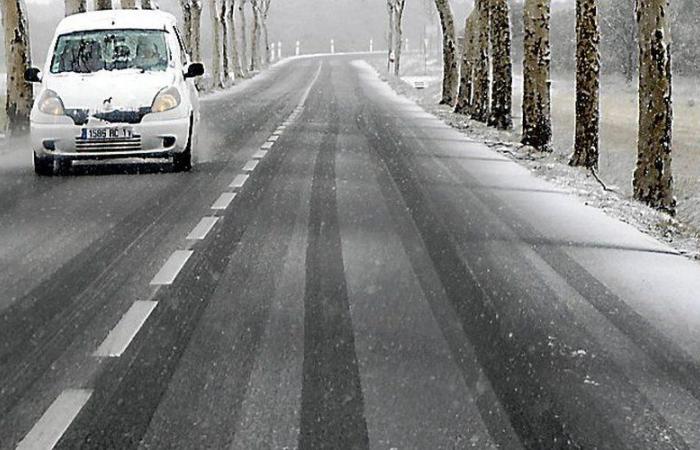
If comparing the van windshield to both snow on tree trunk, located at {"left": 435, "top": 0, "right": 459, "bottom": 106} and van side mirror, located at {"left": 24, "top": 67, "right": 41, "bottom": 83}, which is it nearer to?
van side mirror, located at {"left": 24, "top": 67, "right": 41, "bottom": 83}

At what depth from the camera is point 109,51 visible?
14.6 meters

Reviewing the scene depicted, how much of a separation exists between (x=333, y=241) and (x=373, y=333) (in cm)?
288

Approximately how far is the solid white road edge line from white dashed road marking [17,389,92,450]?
4.03m

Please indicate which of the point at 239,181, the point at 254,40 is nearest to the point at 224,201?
the point at 239,181

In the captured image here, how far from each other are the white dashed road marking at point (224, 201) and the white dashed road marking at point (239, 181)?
63cm

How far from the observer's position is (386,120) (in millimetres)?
25734

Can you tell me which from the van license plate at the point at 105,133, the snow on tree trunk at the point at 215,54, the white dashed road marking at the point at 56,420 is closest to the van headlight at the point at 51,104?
the van license plate at the point at 105,133

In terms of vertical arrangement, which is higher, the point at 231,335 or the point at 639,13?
the point at 639,13

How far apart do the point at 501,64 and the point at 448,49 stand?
419 inches

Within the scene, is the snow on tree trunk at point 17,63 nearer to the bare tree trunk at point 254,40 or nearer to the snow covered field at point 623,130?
the snow covered field at point 623,130

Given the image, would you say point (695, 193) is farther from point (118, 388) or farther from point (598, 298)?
point (118, 388)

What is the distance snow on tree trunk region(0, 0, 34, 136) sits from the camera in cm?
2166

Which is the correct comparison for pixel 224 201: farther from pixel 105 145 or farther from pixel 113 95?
pixel 113 95

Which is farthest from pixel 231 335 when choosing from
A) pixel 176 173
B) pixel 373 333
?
pixel 176 173
